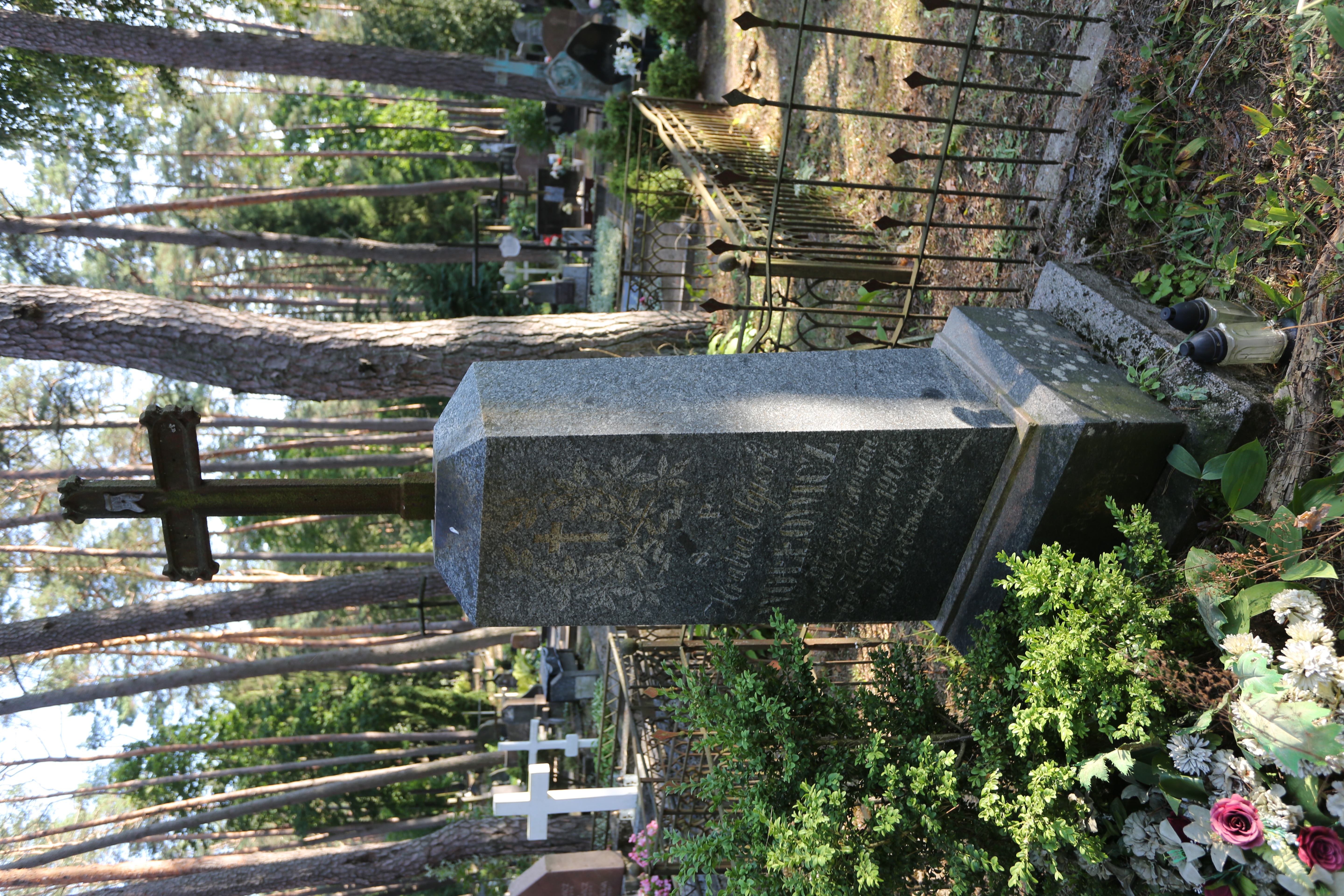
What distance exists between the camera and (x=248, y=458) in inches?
845

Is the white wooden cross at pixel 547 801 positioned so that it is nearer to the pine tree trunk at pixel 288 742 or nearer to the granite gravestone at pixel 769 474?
the granite gravestone at pixel 769 474

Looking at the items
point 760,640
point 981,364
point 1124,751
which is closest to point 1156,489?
point 981,364

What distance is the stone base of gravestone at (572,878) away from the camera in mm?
7293

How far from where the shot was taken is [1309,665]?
225cm

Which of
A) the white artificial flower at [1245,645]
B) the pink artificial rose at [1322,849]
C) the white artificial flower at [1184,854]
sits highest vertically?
the white artificial flower at [1245,645]

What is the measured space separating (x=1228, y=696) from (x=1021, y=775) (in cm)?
69

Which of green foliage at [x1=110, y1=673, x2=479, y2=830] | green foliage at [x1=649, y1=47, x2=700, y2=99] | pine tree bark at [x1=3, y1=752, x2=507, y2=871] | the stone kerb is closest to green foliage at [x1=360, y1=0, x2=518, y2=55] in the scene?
green foliage at [x1=649, y1=47, x2=700, y2=99]

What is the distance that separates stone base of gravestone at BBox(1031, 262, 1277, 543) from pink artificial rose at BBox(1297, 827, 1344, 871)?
→ 116 centimetres

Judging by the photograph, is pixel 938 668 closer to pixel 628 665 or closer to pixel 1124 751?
pixel 1124 751

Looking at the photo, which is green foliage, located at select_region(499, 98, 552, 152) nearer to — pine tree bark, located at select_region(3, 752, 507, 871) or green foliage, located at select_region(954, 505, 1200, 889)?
pine tree bark, located at select_region(3, 752, 507, 871)

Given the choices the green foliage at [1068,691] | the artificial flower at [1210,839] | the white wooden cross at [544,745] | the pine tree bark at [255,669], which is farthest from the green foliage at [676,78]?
the artificial flower at [1210,839]

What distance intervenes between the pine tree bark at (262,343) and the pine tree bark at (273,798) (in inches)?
355

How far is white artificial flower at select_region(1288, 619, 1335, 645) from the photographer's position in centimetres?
231

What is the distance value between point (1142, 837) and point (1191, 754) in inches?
13.9
